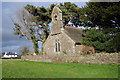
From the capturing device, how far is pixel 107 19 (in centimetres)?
1884

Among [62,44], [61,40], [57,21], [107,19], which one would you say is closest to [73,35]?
[61,40]

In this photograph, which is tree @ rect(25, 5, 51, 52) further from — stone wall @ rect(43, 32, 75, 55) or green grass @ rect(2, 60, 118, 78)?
green grass @ rect(2, 60, 118, 78)

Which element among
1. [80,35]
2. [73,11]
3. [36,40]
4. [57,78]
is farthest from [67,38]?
[57,78]

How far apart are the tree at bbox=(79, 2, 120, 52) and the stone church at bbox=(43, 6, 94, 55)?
164 inches

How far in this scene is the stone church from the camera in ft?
79.6

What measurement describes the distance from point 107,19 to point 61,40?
9.90m

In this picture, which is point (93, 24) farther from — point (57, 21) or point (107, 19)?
point (57, 21)

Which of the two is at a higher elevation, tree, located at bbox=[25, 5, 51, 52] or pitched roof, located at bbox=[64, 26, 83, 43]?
tree, located at bbox=[25, 5, 51, 52]

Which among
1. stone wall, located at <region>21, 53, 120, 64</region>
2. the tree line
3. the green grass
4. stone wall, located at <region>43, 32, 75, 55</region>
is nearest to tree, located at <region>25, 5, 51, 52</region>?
the tree line

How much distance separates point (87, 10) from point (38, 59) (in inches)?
422

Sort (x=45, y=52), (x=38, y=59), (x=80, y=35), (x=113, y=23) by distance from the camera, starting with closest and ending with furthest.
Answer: (x=113, y=23) < (x=38, y=59) < (x=80, y=35) < (x=45, y=52)

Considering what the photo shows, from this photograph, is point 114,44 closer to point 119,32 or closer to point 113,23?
point 119,32

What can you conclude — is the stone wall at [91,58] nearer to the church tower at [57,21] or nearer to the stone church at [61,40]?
the stone church at [61,40]

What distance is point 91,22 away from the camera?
21.6m
